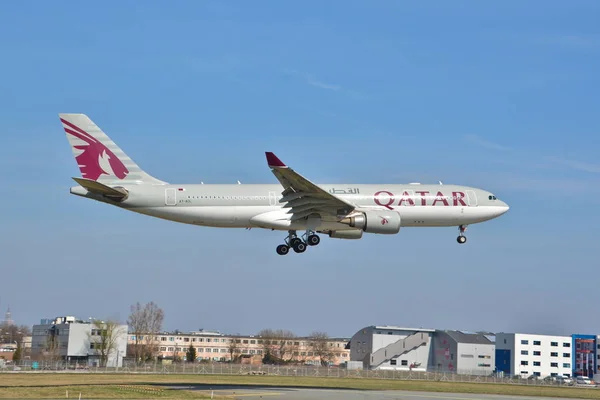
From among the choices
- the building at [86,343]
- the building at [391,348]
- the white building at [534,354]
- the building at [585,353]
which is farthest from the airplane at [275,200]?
the building at [585,353]

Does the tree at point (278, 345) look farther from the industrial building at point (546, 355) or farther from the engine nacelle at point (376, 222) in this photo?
the engine nacelle at point (376, 222)

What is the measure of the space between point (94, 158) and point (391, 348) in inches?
2498

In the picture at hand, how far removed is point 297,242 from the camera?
6200 centimetres

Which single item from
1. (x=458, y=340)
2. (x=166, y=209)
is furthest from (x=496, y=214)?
(x=458, y=340)

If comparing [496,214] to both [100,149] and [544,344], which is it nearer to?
[100,149]

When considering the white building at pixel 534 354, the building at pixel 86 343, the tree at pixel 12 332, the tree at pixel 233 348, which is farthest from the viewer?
the tree at pixel 12 332

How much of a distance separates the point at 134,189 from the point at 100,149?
5263 millimetres

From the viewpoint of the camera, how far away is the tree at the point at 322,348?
155750mm

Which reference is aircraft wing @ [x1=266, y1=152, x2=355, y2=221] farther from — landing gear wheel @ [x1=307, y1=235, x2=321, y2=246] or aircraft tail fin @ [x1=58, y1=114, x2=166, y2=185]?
aircraft tail fin @ [x1=58, y1=114, x2=166, y2=185]

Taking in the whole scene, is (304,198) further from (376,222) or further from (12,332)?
(12,332)

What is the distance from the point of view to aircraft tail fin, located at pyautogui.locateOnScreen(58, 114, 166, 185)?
204 feet

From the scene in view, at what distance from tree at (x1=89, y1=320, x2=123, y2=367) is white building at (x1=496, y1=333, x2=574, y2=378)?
5702cm

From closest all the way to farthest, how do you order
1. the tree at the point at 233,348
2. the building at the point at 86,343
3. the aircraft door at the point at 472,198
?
the aircraft door at the point at 472,198, the building at the point at 86,343, the tree at the point at 233,348

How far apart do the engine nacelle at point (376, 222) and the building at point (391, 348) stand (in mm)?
56704
